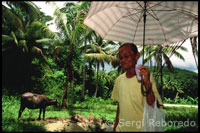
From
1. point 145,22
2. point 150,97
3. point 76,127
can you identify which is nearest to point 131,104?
point 150,97

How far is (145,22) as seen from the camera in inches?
124

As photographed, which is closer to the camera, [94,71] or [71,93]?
[71,93]

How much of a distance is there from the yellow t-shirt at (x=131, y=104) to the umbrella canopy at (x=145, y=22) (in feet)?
4.89

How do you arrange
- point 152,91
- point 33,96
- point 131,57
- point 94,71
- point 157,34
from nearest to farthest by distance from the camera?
1. point 152,91
2. point 131,57
3. point 157,34
4. point 33,96
5. point 94,71

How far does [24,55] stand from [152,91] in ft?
65.3

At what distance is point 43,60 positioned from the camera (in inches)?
730

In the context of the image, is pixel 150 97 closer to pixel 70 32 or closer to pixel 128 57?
pixel 128 57

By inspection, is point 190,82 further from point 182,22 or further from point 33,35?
point 182,22

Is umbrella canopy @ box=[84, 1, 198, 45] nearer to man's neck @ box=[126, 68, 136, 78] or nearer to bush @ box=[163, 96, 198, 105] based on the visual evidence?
man's neck @ box=[126, 68, 136, 78]

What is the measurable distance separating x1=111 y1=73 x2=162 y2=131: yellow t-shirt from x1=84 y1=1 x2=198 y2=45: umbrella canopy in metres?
1.49

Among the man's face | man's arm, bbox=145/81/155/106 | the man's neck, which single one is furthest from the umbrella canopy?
man's arm, bbox=145/81/155/106

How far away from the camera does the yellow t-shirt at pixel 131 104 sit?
69.7 inches

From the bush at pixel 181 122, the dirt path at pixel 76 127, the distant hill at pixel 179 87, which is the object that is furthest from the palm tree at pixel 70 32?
the distant hill at pixel 179 87

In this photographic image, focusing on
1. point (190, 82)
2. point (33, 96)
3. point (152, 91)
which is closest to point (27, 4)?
point (33, 96)
